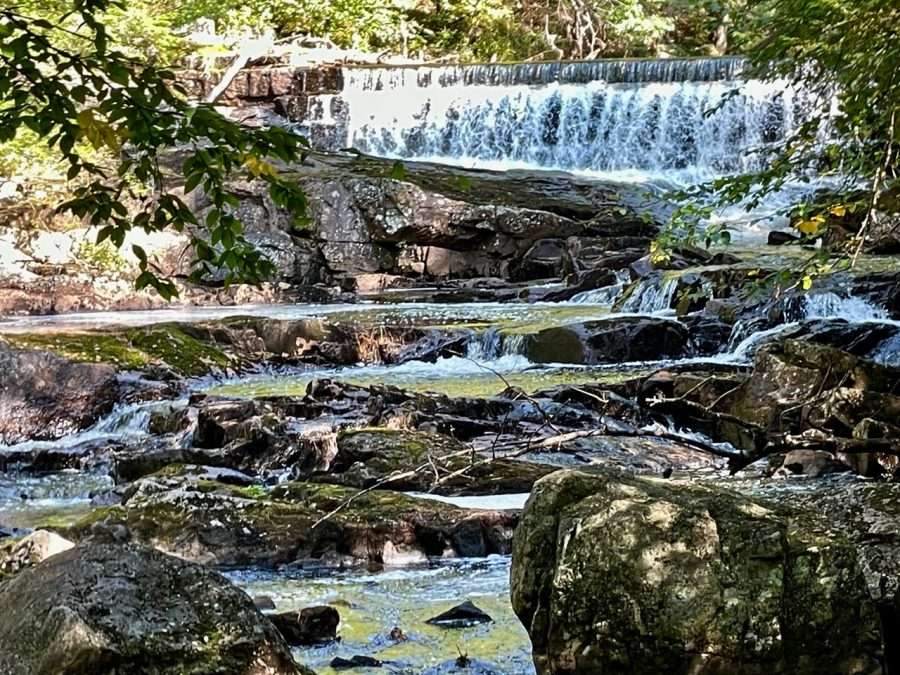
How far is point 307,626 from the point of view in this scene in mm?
5098

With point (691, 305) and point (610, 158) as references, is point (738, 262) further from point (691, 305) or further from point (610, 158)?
point (610, 158)

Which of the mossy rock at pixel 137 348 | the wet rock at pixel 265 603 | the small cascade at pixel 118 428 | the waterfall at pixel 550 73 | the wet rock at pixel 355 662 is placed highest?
the waterfall at pixel 550 73

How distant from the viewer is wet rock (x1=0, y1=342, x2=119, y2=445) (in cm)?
1120

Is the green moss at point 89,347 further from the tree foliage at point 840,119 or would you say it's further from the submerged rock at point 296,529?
the tree foliage at point 840,119

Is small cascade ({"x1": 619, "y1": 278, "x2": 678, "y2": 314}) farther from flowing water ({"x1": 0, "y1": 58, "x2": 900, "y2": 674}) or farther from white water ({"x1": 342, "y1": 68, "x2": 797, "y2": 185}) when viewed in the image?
white water ({"x1": 342, "y1": 68, "x2": 797, "y2": 185})

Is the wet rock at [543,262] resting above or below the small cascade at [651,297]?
below

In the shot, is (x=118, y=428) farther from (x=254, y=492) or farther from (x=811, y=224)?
(x=811, y=224)

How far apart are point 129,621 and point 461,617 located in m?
2.42

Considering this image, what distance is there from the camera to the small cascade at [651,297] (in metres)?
14.6

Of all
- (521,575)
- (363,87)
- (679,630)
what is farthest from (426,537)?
(363,87)

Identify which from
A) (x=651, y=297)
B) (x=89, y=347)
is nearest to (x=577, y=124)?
(x=651, y=297)

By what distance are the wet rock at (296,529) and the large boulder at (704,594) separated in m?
2.99

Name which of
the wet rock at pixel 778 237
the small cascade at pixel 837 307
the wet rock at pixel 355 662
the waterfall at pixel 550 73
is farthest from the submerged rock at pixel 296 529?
the waterfall at pixel 550 73

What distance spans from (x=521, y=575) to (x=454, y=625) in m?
1.55
